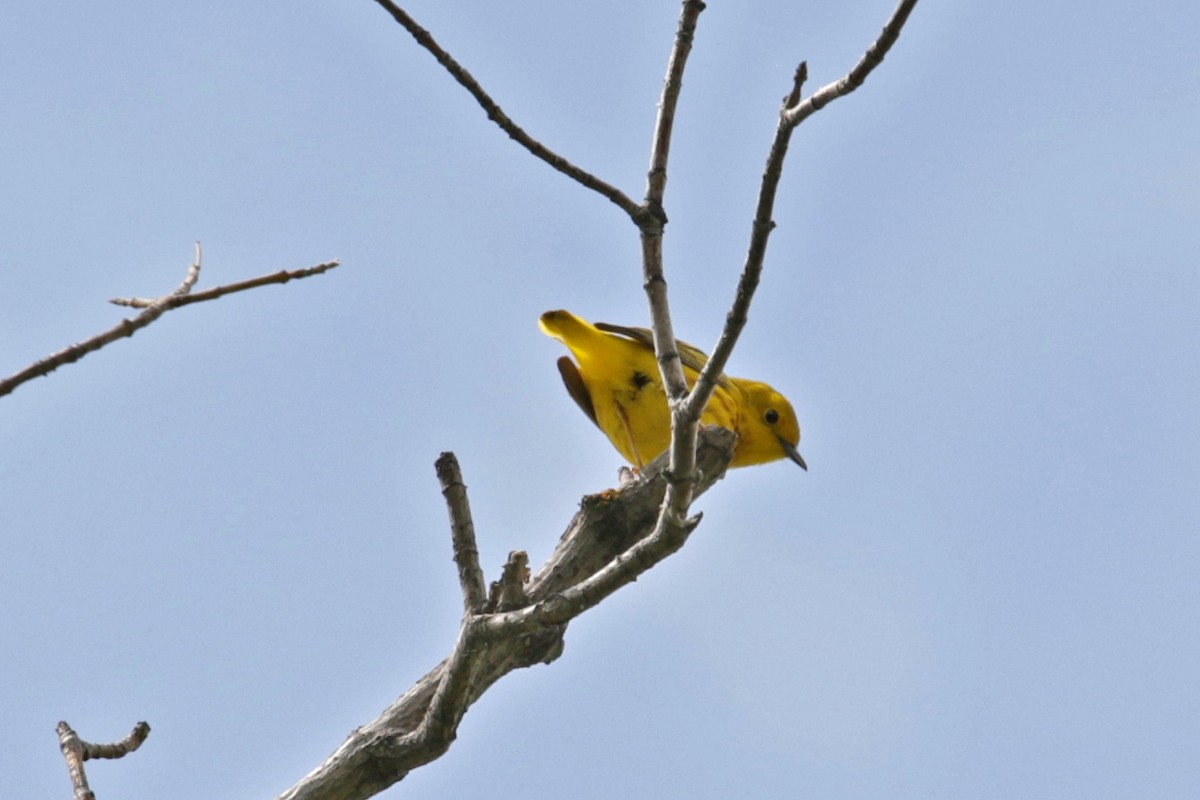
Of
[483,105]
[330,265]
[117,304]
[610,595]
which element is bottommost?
[610,595]

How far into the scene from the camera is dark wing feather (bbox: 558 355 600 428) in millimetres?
9945

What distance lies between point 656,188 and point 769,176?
0.95 meters

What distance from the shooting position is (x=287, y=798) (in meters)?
4.62

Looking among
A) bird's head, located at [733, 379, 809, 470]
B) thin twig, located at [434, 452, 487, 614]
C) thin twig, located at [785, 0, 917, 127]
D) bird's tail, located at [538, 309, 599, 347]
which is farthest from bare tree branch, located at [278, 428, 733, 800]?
bird's head, located at [733, 379, 809, 470]

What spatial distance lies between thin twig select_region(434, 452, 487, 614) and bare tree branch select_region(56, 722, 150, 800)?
1.22 metres

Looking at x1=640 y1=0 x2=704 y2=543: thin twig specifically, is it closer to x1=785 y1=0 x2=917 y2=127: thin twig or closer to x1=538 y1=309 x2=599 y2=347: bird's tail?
x1=785 y1=0 x2=917 y2=127: thin twig

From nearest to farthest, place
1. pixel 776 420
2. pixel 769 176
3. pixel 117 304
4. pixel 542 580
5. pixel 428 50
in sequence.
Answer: pixel 117 304 → pixel 769 176 → pixel 428 50 → pixel 542 580 → pixel 776 420

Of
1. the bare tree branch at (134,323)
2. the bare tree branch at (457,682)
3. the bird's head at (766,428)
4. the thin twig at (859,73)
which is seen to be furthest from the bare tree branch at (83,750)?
the bird's head at (766,428)

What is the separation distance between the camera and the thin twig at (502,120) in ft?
14.5

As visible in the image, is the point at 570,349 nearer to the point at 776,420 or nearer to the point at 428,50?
the point at 776,420

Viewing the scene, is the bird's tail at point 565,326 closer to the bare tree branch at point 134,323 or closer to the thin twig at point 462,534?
the thin twig at point 462,534

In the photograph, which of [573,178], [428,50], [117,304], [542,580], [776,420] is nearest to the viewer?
[117,304]

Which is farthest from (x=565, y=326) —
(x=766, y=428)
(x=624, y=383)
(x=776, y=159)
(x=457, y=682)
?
(x=776, y=159)

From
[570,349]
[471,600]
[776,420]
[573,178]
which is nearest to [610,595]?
[471,600]
